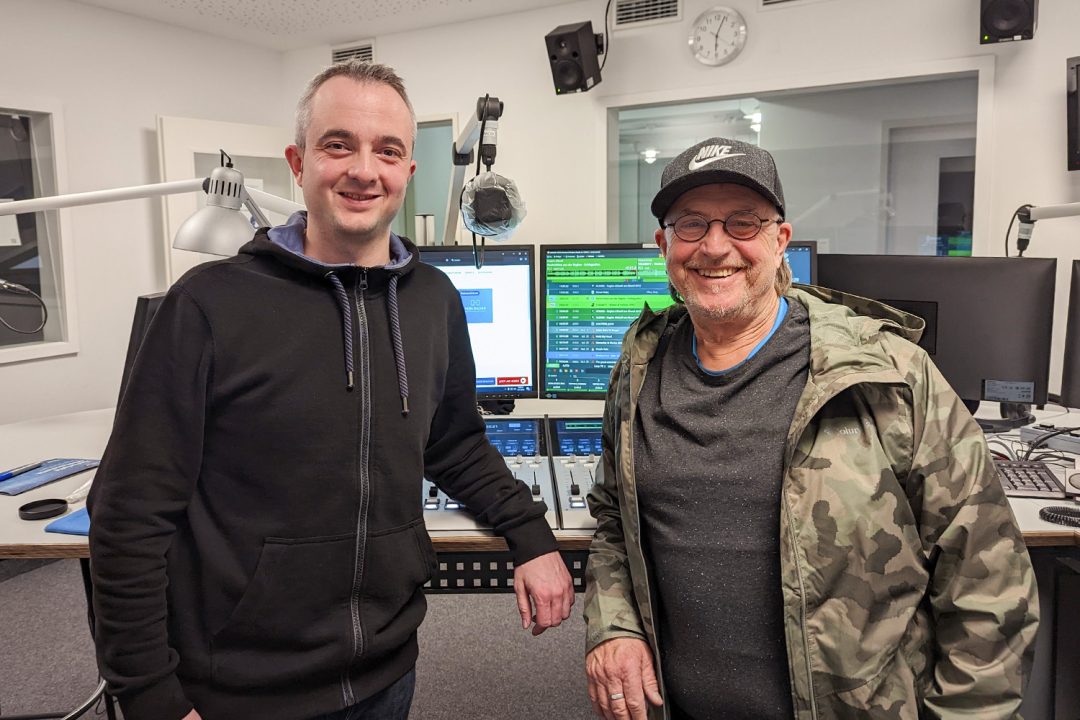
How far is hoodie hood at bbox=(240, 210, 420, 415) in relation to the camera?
1126mm

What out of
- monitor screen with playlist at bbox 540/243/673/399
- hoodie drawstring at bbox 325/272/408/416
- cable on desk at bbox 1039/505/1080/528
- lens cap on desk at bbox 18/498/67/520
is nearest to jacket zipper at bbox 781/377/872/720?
hoodie drawstring at bbox 325/272/408/416

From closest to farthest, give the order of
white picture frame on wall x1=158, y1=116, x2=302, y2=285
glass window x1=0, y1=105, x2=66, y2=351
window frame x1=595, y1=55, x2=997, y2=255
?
window frame x1=595, y1=55, x2=997, y2=255
glass window x1=0, y1=105, x2=66, y2=351
white picture frame on wall x1=158, y1=116, x2=302, y2=285

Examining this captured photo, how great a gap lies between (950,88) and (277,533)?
12.5 ft

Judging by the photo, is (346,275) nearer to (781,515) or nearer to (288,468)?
(288,468)

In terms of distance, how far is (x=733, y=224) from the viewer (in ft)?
3.94

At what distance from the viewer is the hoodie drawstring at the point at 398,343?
117 centimetres

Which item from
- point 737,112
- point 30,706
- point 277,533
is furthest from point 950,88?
point 30,706

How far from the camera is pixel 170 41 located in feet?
13.9

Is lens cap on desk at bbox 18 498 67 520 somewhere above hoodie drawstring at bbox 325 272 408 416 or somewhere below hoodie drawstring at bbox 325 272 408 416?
below

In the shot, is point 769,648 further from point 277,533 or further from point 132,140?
Result: point 132,140

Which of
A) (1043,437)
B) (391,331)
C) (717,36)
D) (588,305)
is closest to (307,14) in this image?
(717,36)

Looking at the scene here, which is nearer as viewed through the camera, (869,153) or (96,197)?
(96,197)

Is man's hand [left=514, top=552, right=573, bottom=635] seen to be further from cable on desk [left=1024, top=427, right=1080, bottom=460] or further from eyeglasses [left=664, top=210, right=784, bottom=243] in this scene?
cable on desk [left=1024, top=427, right=1080, bottom=460]

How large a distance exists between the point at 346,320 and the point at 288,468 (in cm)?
24
